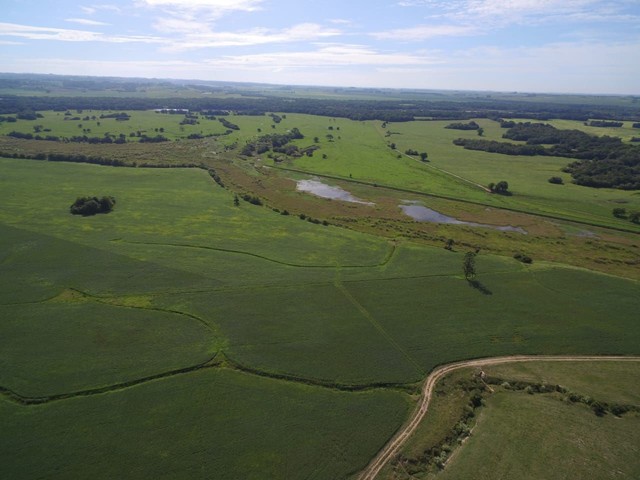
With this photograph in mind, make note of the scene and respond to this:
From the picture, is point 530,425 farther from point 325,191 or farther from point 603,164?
point 603,164

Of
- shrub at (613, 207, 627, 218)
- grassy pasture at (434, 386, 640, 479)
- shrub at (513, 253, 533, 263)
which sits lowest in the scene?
grassy pasture at (434, 386, 640, 479)

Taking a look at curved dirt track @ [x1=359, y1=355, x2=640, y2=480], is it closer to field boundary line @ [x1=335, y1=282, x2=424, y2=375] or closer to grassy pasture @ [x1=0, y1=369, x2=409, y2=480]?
grassy pasture @ [x1=0, y1=369, x2=409, y2=480]

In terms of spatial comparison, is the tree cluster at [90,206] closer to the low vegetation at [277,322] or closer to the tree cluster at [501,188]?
the low vegetation at [277,322]

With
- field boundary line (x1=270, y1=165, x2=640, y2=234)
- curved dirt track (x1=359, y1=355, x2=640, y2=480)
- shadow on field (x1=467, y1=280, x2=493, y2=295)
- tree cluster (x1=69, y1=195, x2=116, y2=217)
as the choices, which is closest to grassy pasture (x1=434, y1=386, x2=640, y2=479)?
curved dirt track (x1=359, y1=355, x2=640, y2=480)

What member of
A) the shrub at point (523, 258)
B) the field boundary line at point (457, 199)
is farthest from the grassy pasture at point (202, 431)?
the field boundary line at point (457, 199)

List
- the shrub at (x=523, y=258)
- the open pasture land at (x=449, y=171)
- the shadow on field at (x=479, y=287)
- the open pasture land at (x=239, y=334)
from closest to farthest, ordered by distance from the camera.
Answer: the open pasture land at (x=239, y=334), the shadow on field at (x=479, y=287), the shrub at (x=523, y=258), the open pasture land at (x=449, y=171)

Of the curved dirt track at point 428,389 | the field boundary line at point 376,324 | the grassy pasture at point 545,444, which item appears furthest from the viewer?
the field boundary line at point 376,324

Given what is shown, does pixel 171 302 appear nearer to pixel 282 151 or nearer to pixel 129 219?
pixel 129 219

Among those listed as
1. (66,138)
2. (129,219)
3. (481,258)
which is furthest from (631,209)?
(66,138)
